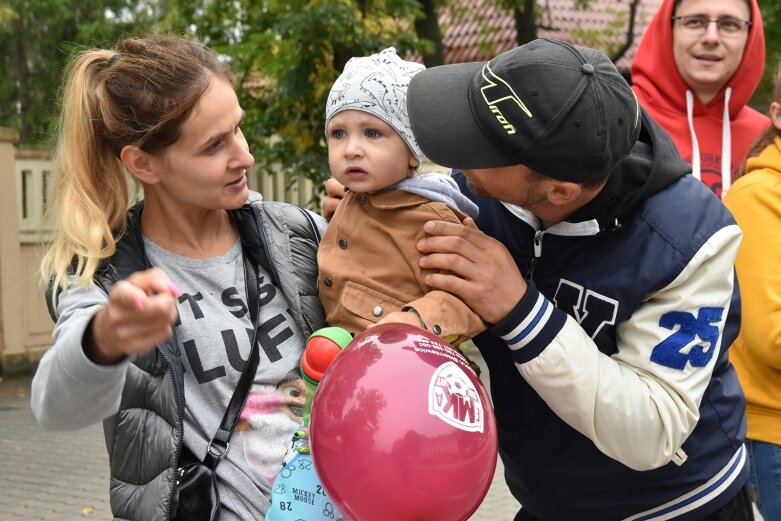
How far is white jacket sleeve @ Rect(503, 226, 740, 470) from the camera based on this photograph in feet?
7.05

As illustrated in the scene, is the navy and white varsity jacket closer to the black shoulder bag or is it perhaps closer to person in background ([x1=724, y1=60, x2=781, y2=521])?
person in background ([x1=724, y1=60, x2=781, y2=521])

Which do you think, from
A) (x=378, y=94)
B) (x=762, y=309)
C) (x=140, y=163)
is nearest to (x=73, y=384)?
(x=140, y=163)

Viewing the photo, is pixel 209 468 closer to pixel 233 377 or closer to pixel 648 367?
pixel 233 377

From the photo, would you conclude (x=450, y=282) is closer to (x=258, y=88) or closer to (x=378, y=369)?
(x=378, y=369)

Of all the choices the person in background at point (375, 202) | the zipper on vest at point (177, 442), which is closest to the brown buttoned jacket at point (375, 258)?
the person in background at point (375, 202)

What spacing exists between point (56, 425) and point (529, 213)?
3.77ft

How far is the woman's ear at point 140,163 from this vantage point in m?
2.43

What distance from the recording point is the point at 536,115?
6.73 feet

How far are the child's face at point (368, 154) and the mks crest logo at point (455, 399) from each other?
700mm

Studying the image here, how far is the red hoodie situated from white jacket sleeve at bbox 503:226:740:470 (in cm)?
158

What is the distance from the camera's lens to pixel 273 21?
9.74m

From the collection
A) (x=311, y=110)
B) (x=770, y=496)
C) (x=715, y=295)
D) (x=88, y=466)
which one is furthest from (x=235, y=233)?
(x=311, y=110)

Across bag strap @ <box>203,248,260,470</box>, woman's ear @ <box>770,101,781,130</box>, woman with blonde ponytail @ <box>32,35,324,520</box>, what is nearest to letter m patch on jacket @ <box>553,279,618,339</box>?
woman with blonde ponytail @ <box>32,35,324,520</box>

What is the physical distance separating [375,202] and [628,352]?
0.73 m
